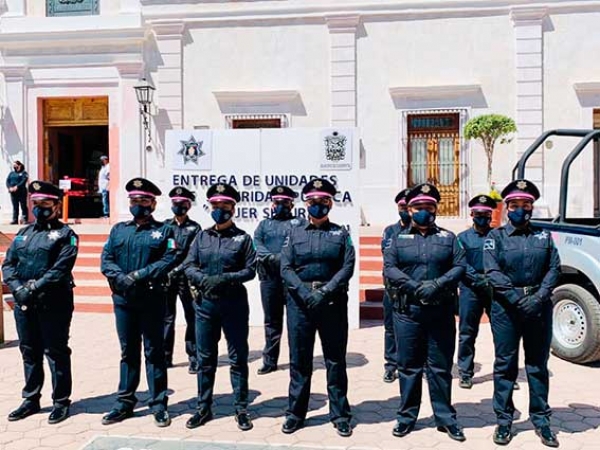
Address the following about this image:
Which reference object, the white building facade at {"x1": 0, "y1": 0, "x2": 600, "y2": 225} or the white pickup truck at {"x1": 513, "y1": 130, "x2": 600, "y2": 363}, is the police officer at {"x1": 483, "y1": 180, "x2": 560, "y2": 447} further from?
the white building facade at {"x1": 0, "y1": 0, "x2": 600, "y2": 225}

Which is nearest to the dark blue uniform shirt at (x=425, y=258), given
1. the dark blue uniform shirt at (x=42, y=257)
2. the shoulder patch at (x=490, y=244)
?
the shoulder patch at (x=490, y=244)

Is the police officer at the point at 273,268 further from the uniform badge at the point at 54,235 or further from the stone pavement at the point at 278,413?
the uniform badge at the point at 54,235

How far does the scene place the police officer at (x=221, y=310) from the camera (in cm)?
509

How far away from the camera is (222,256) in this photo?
17.0 feet

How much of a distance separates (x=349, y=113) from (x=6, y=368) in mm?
10135

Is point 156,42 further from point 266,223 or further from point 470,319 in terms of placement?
point 470,319


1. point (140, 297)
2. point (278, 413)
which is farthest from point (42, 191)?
point (278, 413)

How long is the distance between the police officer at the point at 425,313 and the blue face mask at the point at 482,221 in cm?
139

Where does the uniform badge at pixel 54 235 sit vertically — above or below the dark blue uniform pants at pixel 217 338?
above

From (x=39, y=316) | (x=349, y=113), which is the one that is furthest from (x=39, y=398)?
(x=349, y=113)

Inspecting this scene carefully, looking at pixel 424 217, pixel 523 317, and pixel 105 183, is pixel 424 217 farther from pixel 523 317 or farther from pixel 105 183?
pixel 105 183

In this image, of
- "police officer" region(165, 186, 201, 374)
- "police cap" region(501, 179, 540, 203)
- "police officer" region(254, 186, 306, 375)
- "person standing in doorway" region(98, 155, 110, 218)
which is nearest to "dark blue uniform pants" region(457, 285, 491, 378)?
"police cap" region(501, 179, 540, 203)

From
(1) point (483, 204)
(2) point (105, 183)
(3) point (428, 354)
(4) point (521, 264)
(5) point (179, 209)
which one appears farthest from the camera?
(2) point (105, 183)

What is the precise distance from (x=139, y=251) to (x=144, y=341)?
2.52 ft
